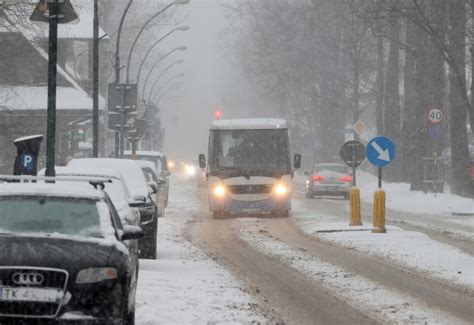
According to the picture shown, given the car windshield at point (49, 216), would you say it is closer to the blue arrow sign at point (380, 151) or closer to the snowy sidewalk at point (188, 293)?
the snowy sidewalk at point (188, 293)

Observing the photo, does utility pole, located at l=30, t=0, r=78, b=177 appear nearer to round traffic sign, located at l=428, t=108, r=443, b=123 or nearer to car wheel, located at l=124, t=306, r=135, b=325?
car wheel, located at l=124, t=306, r=135, b=325

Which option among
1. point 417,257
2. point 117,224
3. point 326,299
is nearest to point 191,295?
point 326,299

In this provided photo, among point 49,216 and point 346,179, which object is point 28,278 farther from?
point 346,179

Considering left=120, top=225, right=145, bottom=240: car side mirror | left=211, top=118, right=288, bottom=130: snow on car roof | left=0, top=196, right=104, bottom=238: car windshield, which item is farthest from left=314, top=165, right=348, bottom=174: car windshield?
left=120, top=225, right=145, bottom=240: car side mirror

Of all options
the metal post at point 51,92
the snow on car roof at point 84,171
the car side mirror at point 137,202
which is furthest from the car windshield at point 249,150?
the car side mirror at point 137,202

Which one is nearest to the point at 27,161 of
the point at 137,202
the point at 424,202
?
the point at 137,202

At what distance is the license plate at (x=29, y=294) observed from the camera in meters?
8.77

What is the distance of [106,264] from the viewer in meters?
9.08

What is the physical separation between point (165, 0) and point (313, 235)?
9137cm

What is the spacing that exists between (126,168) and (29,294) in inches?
469

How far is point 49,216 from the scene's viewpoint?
10055mm

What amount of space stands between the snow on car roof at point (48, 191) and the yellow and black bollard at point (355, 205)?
13.8 m

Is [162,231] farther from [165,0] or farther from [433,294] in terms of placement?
[165,0]

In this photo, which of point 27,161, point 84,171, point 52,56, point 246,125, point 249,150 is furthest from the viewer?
point 246,125
